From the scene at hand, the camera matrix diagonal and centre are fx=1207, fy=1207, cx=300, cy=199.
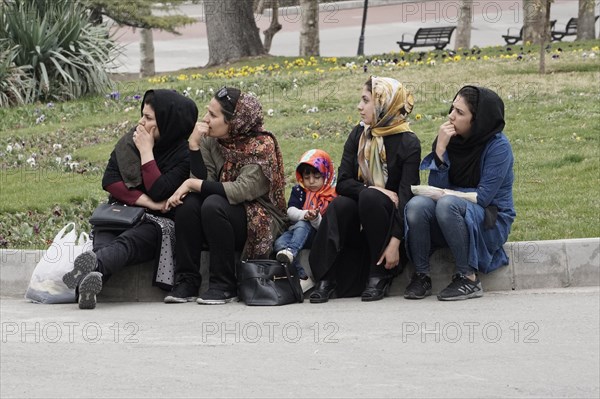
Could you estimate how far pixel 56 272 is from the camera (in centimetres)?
773

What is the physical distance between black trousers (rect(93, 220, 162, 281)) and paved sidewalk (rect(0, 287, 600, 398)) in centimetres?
29

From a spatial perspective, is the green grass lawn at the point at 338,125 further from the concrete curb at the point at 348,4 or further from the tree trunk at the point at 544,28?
the concrete curb at the point at 348,4

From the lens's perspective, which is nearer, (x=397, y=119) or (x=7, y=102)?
(x=397, y=119)

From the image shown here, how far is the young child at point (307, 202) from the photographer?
7.77 meters

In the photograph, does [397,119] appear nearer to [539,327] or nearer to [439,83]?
[539,327]

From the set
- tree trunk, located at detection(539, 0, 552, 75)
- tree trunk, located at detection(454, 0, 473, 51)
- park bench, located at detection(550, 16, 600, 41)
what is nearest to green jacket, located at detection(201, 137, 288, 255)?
tree trunk, located at detection(539, 0, 552, 75)

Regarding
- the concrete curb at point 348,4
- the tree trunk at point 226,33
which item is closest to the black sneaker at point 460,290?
the tree trunk at point 226,33

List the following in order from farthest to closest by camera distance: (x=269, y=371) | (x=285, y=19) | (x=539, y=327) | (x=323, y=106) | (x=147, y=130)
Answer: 1. (x=285, y=19)
2. (x=323, y=106)
3. (x=147, y=130)
4. (x=539, y=327)
5. (x=269, y=371)

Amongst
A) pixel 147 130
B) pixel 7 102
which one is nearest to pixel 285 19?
pixel 7 102

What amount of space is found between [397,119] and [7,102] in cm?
878

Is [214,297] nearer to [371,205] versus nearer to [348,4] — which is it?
[371,205]

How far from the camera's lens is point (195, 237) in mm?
7668

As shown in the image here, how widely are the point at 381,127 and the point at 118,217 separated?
5.84 feet

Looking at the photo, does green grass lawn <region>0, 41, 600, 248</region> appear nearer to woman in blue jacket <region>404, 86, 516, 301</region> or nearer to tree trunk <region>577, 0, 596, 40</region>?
woman in blue jacket <region>404, 86, 516, 301</region>
